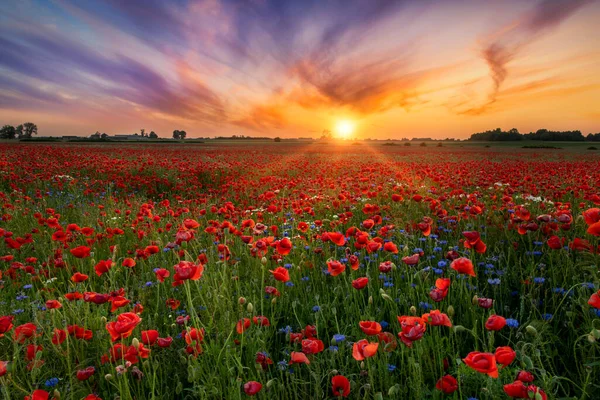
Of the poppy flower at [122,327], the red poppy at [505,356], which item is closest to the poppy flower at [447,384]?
the red poppy at [505,356]

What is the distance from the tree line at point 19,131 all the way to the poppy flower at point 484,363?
120070 mm

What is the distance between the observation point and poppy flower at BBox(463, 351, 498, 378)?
1.30m

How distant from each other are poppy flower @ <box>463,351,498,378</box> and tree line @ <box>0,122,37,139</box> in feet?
394

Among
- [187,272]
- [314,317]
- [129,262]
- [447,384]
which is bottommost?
[314,317]

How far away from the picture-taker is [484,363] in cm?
131

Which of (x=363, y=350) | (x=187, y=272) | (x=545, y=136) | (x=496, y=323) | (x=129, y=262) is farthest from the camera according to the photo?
(x=545, y=136)

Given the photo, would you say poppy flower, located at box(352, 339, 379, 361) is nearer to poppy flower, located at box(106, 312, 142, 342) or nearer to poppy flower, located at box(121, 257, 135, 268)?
poppy flower, located at box(106, 312, 142, 342)

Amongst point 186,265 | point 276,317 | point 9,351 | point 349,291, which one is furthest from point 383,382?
point 9,351

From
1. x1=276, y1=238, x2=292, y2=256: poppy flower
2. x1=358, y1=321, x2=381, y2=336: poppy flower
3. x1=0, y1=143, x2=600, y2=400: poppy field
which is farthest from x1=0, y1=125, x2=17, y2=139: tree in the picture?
x1=358, y1=321, x2=381, y2=336: poppy flower

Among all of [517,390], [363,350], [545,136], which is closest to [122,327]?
[363,350]

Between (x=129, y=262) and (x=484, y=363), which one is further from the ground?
(x=484, y=363)

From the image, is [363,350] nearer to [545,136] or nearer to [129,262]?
[129,262]

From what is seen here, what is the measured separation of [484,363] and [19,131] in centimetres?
13491

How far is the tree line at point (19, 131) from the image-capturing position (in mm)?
99438
